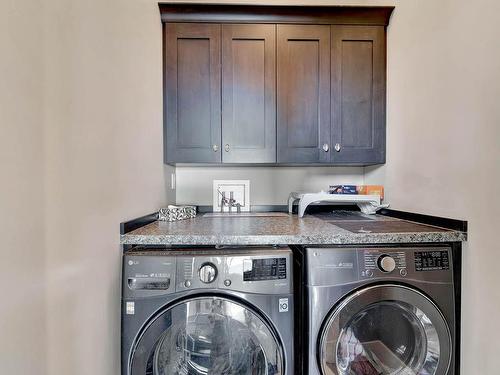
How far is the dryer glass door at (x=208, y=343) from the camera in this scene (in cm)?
92

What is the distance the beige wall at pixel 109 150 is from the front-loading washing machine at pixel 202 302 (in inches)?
4.4

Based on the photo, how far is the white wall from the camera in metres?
0.54

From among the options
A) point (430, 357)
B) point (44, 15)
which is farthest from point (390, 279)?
point (44, 15)

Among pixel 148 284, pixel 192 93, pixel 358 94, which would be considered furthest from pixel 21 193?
pixel 358 94

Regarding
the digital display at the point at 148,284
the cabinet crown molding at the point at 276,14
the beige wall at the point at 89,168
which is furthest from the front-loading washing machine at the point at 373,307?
the cabinet crown molding at the point at 276,14

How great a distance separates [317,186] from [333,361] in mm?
1221

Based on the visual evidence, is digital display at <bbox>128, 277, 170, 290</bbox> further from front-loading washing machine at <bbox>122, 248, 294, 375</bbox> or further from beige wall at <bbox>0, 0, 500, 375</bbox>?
beige wall at <bbox>0, 0, 500, 375</bbox>

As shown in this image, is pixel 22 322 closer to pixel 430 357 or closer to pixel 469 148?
pixel 430 357

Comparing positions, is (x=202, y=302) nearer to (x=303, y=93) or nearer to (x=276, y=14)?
(x=303, y=93)

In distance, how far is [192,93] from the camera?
5.26 feet

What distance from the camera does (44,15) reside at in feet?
2.11

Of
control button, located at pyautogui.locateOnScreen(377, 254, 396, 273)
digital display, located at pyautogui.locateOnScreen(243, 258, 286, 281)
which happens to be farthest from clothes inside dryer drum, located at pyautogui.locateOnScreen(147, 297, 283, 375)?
control button, located at pyautogui.locateOnScreen(377, 254, 396, 273)

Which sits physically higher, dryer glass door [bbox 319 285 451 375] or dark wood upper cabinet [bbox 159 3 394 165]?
dark wood upper cabinet [bbox 159 3 394 165]

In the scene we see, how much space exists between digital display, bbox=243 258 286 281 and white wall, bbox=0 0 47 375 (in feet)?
2.03
